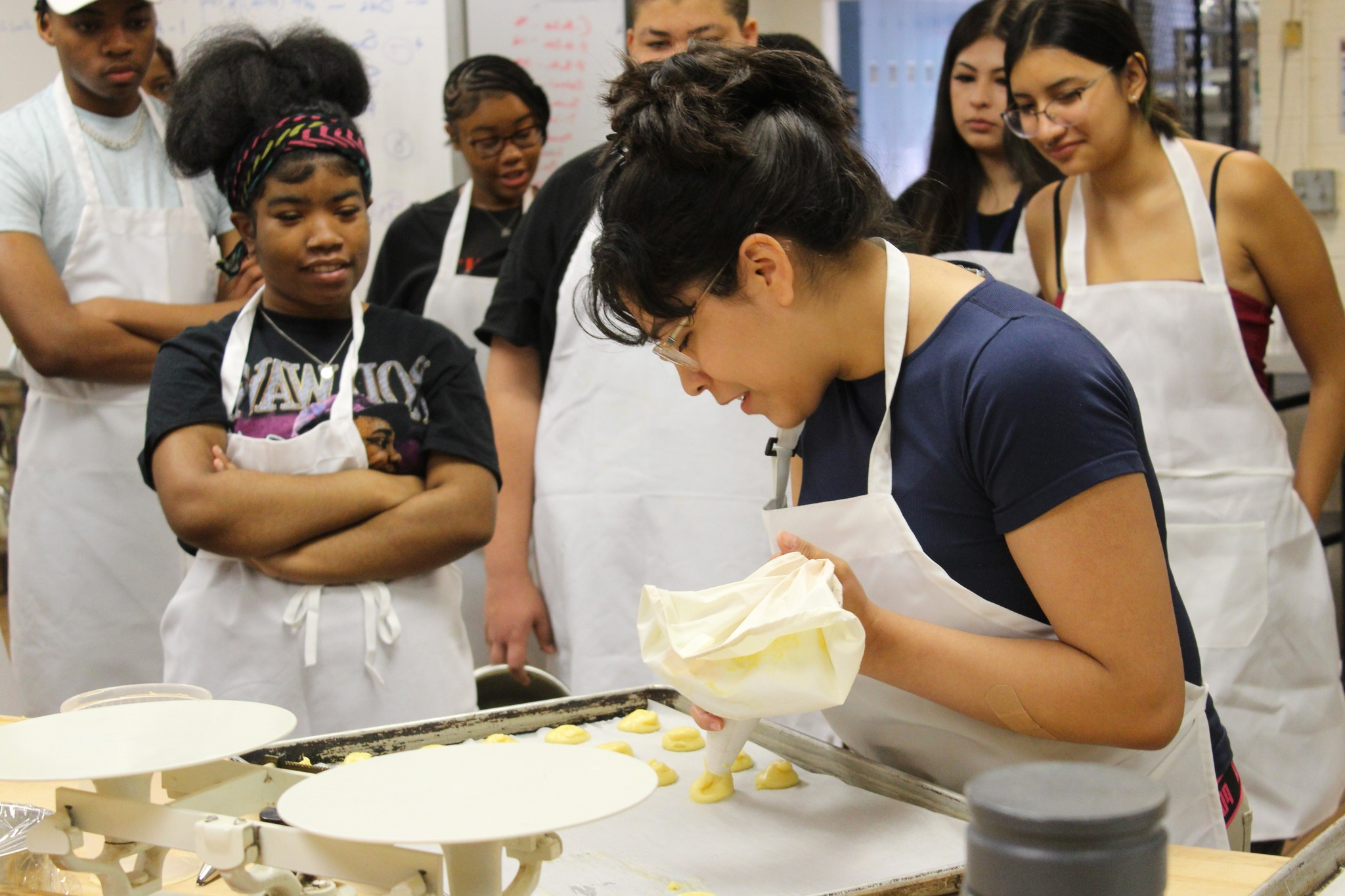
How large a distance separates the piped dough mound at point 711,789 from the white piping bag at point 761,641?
15 centimetres

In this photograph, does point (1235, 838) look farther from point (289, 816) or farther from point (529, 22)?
point (529, 22)

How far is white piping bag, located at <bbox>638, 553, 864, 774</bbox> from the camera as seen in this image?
99 cm

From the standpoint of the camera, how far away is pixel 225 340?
1.91 metres

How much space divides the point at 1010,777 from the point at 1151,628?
57cm

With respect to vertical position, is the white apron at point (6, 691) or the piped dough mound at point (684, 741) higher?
the piped dough mound at point (684, 741)

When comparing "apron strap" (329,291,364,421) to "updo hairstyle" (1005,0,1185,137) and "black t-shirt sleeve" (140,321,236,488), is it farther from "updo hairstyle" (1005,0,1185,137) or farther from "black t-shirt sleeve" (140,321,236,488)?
"updo hairstyle" (1005,0,1185,137)

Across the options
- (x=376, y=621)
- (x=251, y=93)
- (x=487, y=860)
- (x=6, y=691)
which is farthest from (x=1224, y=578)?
(x=6, y=691)

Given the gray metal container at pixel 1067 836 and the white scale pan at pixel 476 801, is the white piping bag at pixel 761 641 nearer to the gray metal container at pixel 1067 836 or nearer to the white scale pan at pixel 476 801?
the white scale pan at pixel 476 801

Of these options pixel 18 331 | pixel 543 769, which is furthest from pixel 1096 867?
pixel 18 331

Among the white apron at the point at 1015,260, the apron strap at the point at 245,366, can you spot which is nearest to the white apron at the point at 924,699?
the apron strap at the point at 245,366

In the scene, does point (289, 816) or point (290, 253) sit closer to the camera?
point (289, 816)

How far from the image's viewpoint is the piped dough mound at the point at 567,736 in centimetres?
131

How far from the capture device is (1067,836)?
513mm

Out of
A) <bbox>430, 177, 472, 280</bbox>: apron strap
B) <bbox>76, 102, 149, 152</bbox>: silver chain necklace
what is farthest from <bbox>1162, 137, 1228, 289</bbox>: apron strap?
<bbox>76, 102, 149, 152</bbox>: silver chain necklace
